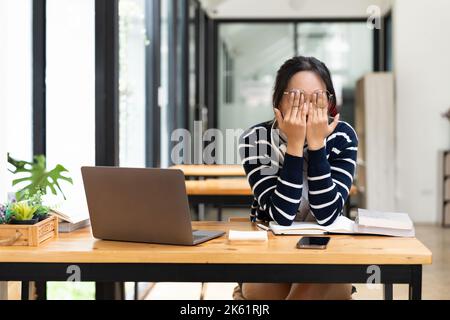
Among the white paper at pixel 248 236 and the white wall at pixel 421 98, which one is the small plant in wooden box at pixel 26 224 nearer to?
the white paper at pixel 248 236

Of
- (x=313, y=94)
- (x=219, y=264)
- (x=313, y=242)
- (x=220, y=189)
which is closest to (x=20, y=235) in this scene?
(x=219, y=264)

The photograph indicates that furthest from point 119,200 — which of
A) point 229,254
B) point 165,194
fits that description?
point 229,254

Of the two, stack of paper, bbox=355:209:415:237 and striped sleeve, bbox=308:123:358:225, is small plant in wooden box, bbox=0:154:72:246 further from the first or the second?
stack of paper, bbox=355:209:415:237

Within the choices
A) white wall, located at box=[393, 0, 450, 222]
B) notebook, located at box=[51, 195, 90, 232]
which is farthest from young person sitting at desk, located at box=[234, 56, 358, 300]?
white wall, located at box=[393, 0, 450, 222]

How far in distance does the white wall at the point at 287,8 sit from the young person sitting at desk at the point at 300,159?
22.5ft

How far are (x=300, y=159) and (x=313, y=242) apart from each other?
12.1 inches

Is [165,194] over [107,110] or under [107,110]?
under

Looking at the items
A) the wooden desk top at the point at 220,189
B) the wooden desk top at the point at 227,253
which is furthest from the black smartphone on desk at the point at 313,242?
the wooden desk top at the point at 220,189

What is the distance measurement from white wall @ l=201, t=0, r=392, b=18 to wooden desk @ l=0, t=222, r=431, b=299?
7.45 meters

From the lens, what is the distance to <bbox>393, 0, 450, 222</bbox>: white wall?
771 centimetres

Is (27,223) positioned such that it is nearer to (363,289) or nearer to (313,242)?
(313,242)

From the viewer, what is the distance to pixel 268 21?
9.13 metres
